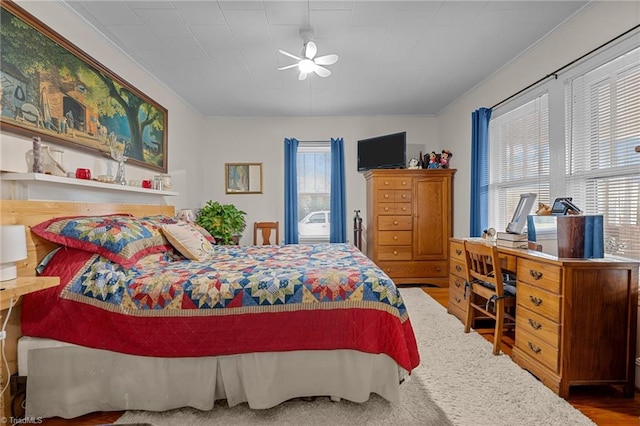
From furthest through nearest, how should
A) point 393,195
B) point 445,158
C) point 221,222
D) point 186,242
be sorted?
point 445,158, point 393,195, point 221,222, point 186,242

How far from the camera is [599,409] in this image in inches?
70.9

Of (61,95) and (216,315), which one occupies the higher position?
(61,95)

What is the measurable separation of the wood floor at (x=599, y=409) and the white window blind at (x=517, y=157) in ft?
5.23

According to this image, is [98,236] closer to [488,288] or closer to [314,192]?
[488,288]

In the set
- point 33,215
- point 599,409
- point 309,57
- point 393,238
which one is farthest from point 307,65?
point 599,409

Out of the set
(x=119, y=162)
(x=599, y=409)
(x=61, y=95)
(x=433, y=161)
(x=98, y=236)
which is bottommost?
(x=599, y=409)

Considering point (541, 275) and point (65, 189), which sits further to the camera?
point (65, 189)

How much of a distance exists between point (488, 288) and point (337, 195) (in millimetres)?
2957

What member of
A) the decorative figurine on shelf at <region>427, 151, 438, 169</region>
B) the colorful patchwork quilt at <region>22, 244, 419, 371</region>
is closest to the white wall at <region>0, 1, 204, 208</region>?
the colorful patchwork quilt at <region>22, 244, 419, 371</region>

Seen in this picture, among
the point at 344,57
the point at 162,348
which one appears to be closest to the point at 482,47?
the point at 344,57

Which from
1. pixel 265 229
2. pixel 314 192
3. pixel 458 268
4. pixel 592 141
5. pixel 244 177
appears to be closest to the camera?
pixel 592 141

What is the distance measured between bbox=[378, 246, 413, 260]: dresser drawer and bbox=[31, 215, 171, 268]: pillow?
3.25 meters

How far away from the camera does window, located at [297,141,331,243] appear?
5.34 metres

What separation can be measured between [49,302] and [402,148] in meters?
4.31
